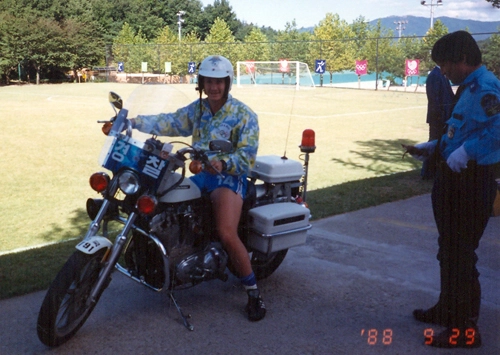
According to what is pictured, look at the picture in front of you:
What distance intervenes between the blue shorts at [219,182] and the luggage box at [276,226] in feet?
0.80

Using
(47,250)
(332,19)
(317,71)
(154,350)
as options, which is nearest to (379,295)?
(154,350)

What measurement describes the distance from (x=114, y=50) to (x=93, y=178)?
53.5m

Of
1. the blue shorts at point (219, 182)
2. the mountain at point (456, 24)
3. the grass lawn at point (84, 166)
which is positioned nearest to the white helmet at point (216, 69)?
the grass lawn at point (84, 166)

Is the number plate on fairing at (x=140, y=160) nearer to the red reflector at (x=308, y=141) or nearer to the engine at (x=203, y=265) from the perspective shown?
the engine at (x=203, y=265)

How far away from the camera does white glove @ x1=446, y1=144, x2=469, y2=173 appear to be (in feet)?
11.2

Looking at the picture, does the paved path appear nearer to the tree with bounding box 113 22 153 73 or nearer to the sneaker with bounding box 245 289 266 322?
the sneaker with bounding box 245 289 266 322

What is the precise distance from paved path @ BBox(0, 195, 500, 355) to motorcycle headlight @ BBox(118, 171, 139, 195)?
36.6 inches

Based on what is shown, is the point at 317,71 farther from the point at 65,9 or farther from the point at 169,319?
the point at 169,319

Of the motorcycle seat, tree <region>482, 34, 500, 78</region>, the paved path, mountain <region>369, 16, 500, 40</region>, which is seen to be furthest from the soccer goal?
the motorcycle seat

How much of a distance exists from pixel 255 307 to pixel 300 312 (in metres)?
0.34

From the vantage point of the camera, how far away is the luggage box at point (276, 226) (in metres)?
4.28

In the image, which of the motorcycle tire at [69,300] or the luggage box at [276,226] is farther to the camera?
the luggage box at [276,226]

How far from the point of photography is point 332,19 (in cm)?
4984

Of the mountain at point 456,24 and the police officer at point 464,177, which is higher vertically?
the mountain at point 456,24
